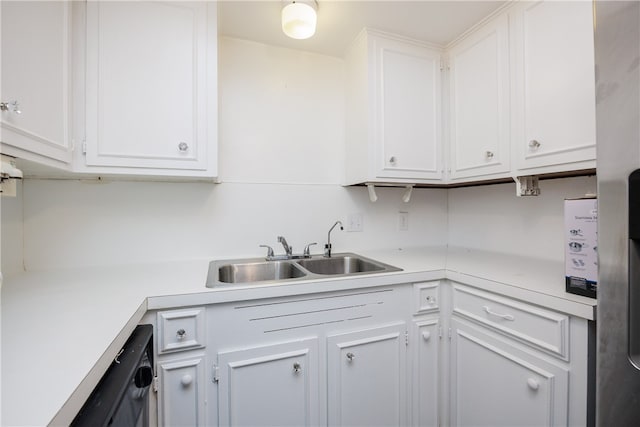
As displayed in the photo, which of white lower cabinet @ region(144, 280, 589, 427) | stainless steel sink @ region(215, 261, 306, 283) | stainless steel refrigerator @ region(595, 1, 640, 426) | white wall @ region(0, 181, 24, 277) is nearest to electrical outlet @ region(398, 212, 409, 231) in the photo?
white lower cabinet @ region(144, 280, 589, 427)

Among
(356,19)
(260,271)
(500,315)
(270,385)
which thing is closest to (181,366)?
(270,385)

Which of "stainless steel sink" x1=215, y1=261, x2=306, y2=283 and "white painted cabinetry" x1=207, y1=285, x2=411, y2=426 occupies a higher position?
"stainless steel sink" x1=215, y1=261, x2=306, y2=283

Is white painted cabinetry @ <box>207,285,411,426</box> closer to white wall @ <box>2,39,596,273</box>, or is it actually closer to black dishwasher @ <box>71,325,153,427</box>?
black dishwasher @ <box>71,325,153,427</box>

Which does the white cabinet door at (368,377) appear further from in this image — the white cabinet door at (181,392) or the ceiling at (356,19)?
the ceiling at (356,19)

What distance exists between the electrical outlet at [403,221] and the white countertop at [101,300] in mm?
297

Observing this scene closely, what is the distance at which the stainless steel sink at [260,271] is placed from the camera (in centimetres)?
151

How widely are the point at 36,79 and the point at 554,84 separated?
1.92m

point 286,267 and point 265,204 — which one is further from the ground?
point 265,204

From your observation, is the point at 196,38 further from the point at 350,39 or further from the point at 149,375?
the point at 149,375

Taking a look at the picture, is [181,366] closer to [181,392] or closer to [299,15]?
[181,392]

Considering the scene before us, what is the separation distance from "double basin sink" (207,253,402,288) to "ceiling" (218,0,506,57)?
1301 millimetres

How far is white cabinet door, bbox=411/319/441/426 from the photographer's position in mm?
1345

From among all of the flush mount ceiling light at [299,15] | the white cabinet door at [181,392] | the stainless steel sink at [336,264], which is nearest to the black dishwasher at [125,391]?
the white cabinet door at [181,392]

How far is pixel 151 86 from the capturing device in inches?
48.0
